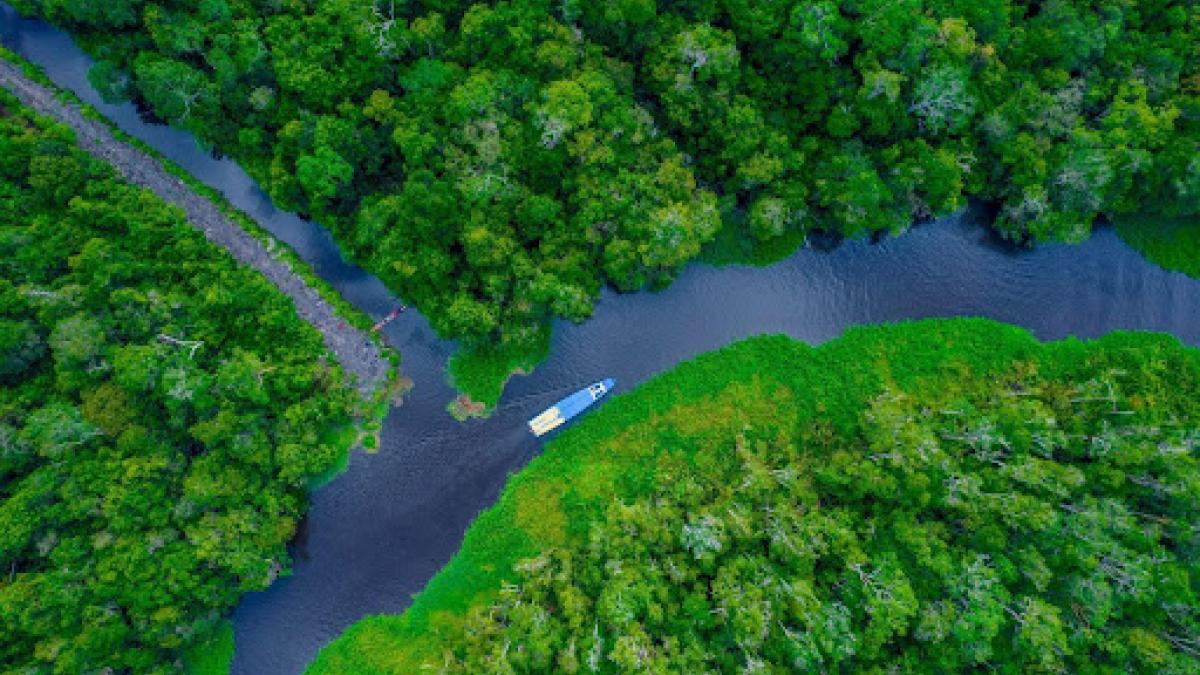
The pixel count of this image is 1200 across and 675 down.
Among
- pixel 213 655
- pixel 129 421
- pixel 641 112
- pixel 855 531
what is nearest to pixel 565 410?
pixel 855 531

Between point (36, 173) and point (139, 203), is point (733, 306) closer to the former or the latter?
Result: point (139, 203)

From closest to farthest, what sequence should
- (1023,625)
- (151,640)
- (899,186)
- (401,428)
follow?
(1023,625)
(151,640)
(899,186)
(401,428)

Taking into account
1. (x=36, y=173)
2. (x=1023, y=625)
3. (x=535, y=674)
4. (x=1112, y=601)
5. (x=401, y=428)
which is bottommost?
(x=1112, y=601)

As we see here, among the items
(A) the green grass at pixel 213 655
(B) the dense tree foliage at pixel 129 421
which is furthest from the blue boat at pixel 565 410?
(A) the green grass at pixel 213 655

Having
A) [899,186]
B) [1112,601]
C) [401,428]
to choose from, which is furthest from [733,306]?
[1112,601]

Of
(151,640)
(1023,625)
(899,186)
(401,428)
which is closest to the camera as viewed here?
(1023,625)

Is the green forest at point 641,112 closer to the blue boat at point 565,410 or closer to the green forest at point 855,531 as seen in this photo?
the blue boat at point 565,410

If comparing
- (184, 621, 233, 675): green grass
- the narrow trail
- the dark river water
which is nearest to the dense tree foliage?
(184, 621, 233, 675): green grass
